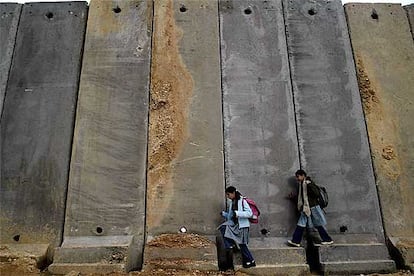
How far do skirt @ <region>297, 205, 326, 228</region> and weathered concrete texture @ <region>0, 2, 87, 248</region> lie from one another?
393cm

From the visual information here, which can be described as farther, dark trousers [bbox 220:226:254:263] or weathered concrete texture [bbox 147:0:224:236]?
weathered concrete texture [bbox 147:0:224:236]

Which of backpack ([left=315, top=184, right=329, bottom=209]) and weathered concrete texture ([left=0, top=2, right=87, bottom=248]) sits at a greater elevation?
weathered concrete texture ([left=0, top=2, right=87, bottom=248])

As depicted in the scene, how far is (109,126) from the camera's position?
28.0 ft

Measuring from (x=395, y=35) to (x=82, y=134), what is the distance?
649 cm

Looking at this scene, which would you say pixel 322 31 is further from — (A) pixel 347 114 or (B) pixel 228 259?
(B) pixel 228 259

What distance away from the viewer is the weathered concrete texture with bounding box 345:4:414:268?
8.15 m

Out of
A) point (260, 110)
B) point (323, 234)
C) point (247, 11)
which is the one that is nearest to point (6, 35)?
point (247, 11)

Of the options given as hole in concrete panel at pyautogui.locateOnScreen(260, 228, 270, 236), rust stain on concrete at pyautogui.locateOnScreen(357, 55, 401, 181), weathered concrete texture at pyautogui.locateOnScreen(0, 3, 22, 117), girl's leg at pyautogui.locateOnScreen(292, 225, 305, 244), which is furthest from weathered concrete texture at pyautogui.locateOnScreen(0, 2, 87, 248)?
rust stain on concrete at pyautogui.locateOnScreen(357, 55, 401, 181)

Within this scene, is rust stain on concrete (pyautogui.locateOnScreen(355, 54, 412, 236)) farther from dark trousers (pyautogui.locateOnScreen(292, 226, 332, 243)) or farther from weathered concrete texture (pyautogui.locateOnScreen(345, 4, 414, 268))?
dark trousers (pyautogui.locateOnScreen(292, 226, 332, 243))

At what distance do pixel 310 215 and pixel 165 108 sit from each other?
3.18 metres

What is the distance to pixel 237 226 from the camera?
23.6 ft

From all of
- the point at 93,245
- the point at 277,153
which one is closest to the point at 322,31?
the point at 277,153

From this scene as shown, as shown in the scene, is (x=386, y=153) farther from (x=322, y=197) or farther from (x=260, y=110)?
(x=260, y=110)

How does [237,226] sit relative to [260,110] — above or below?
below
